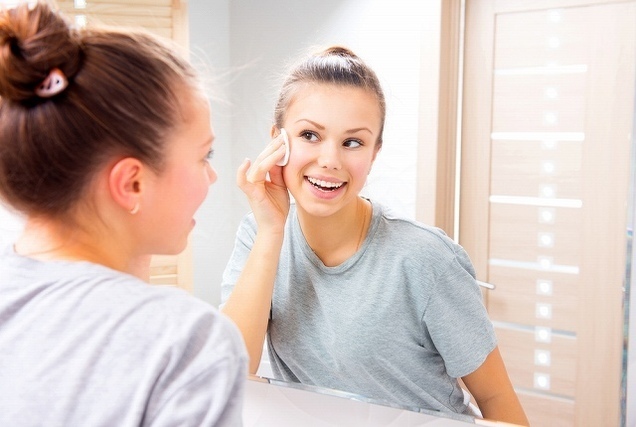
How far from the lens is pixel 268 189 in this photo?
34.3 inches

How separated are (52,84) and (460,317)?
52 cm

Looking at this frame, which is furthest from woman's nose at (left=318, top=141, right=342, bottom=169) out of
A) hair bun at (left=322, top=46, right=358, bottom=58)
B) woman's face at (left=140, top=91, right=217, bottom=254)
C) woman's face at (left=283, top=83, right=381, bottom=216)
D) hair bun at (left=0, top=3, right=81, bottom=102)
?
hair bun at (left=0, top=3, right=81, bottom=102)

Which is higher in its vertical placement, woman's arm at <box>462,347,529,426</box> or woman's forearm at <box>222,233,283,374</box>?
woman's forearm at <box>222,233,283,374</box>

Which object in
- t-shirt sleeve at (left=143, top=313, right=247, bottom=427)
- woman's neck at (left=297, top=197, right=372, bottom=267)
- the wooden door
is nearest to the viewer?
t-shirt sleeve at (left=143, top=313, right=247, bottom=427)

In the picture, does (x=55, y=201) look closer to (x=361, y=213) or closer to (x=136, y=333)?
(x=136, y=333)

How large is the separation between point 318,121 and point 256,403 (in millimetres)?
419

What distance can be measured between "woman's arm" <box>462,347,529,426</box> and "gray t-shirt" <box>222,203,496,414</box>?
14 millimetres

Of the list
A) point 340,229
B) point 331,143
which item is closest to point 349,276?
point 340,229

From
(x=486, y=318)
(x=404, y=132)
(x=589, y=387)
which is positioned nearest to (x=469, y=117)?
(x=404, y=132)

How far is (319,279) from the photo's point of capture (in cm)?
86

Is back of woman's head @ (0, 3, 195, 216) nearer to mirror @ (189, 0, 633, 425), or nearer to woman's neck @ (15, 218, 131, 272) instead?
woman's neck @ (15, 218, 131, 272)

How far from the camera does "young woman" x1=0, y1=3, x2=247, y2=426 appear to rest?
45 cm

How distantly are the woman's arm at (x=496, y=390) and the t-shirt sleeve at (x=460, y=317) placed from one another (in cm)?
1

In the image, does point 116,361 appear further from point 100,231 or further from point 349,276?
point 349,276
